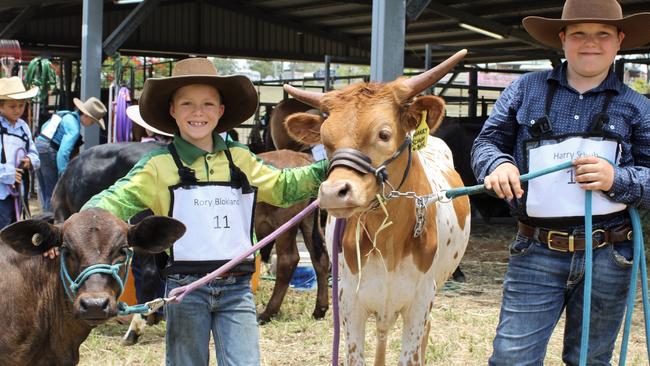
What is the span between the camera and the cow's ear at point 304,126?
3.85 meters

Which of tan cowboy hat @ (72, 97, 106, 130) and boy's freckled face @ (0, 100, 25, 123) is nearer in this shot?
boy's freckled face @ (0, 100, 25, 123)

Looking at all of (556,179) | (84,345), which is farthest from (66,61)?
(556,179)

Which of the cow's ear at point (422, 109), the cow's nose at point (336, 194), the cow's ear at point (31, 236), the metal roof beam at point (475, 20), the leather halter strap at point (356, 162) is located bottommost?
the cow's ear at point (31, 236)

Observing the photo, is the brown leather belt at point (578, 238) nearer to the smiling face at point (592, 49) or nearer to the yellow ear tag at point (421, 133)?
the smiling face at point (592, 49)

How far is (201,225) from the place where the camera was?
11.1ft

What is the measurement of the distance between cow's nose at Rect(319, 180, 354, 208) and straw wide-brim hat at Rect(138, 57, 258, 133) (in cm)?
76

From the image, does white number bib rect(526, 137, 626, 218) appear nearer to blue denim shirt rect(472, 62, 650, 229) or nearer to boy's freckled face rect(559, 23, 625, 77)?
blue denim shirt rect(472, 62, 650, 229)

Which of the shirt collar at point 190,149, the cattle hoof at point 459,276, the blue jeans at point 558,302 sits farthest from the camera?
the cattle hoof at point 459,276

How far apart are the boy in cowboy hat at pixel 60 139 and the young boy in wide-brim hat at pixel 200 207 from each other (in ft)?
22.2

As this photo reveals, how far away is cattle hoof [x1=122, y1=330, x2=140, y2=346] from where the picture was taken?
6180mm

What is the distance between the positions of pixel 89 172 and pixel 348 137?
4224mm

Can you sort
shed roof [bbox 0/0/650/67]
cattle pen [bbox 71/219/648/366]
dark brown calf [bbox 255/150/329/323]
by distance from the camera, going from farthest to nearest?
shed roof [bbox 0/0/650/67] < dark brown calf [bbox 255/150/329/323] < cattle pen [bbox 71/219/648/366]

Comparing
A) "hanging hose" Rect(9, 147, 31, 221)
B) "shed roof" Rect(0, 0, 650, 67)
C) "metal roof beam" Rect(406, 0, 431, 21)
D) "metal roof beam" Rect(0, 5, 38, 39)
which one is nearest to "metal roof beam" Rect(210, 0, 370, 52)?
"shed roof" Rect(0, 0, 650, 67)

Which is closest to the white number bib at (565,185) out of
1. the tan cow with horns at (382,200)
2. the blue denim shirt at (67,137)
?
the tan cow with horns at (382,200)
